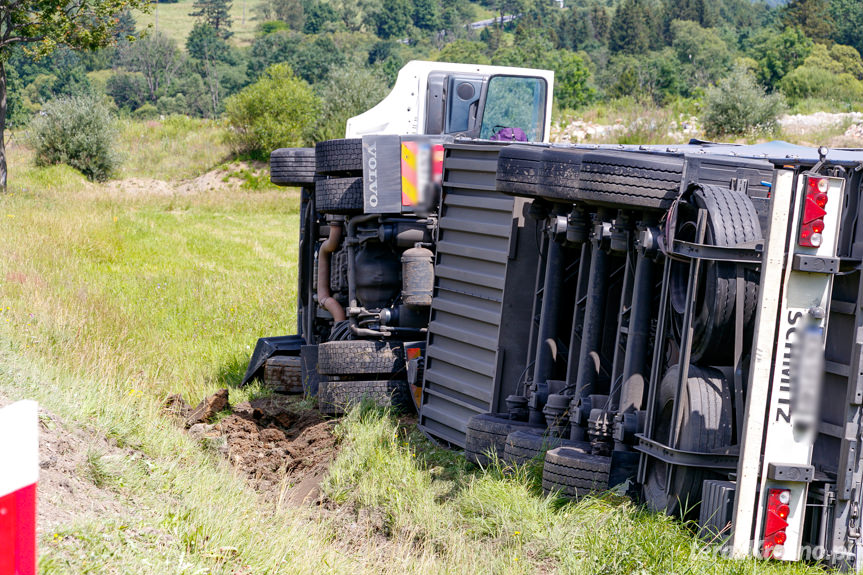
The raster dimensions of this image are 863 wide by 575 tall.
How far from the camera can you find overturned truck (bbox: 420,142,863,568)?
438cm

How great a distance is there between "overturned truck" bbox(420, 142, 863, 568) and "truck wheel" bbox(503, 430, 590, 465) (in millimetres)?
14

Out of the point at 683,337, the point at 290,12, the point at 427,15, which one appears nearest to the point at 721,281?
the point at 683,337

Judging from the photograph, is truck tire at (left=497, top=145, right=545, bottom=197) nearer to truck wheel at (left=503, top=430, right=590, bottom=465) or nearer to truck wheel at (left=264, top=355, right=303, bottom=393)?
truck wheel at (left=503, top=430, right=590, bottom=465)

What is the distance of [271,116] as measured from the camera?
5219cm

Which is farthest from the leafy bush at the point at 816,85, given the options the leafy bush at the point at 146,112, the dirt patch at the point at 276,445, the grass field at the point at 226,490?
the leafy bush at the point at 146,112

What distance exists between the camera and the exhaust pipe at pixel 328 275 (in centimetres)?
924

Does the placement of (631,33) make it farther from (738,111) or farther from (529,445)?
(529,445)

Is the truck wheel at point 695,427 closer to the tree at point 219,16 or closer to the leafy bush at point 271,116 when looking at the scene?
the leafy bush at point 271,116

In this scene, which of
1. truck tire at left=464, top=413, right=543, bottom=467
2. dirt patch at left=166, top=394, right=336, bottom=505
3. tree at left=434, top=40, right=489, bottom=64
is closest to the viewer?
truck tire at left=464, top=413, right=543, bottom=467

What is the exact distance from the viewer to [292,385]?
9594 mm

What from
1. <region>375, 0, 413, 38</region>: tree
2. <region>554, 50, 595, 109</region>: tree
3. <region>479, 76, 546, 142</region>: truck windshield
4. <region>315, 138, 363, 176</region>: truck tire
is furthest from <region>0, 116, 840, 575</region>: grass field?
<region>375, 0, 413, 38</region>: tree

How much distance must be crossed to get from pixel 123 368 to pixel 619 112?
29.4 m

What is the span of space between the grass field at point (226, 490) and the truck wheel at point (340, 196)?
1821mm

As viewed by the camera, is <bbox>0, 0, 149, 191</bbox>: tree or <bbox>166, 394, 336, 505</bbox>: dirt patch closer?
<bbox>166, 394, 336, 505</bbox>: dirt patch
